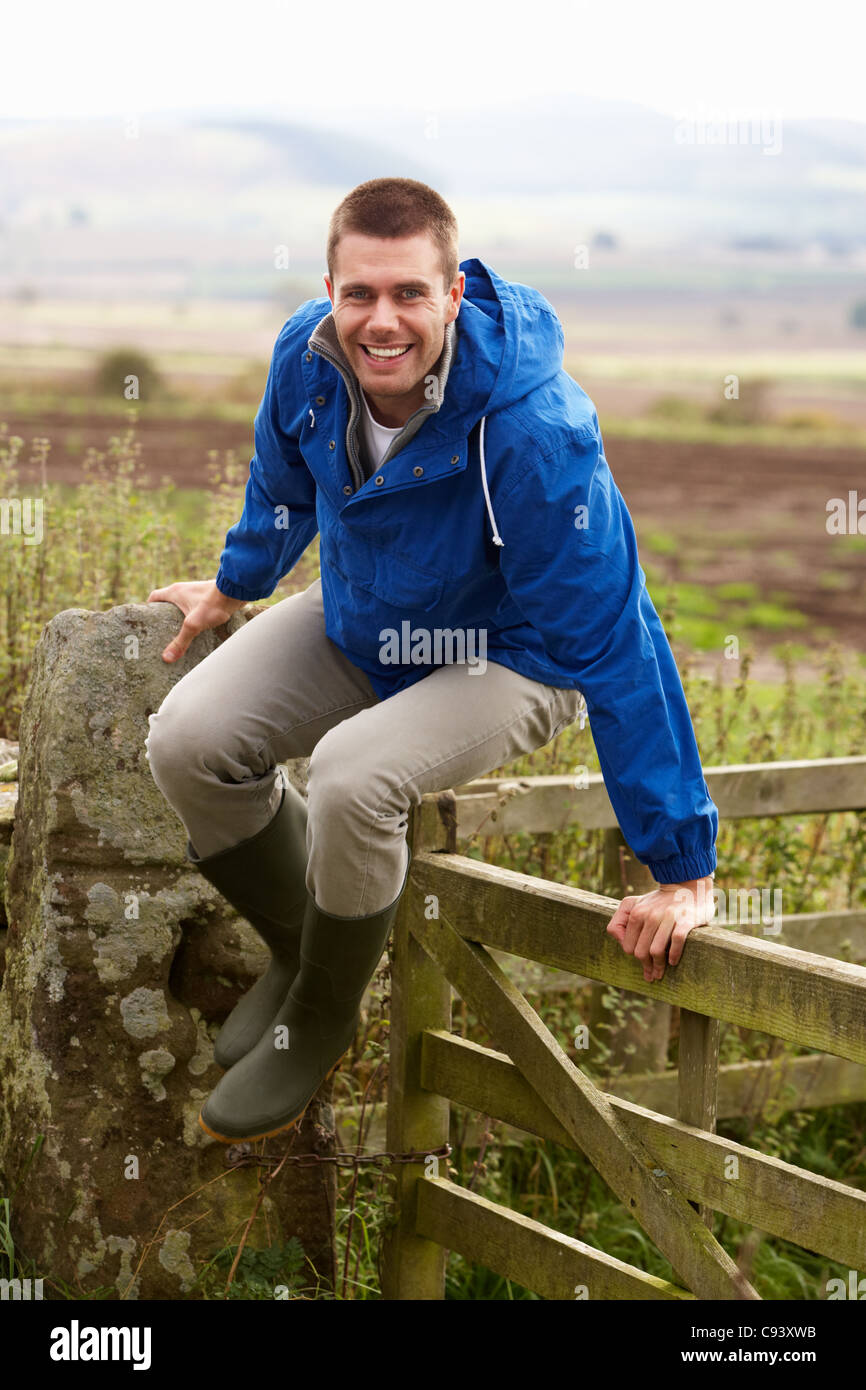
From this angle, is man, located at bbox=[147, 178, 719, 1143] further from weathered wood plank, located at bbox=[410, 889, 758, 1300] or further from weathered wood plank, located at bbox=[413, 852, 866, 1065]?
weathered wood plank, located at bbox=[410, 889, 758, 1300]

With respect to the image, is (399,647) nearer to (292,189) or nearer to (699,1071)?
(699,1071)

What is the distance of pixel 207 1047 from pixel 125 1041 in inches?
7.4

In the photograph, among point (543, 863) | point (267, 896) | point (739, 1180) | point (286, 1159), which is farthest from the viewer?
point (543, 863)

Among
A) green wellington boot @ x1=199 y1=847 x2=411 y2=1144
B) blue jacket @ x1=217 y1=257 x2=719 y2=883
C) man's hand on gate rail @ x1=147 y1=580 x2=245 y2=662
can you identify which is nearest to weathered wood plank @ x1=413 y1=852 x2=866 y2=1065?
blue jacket @ x1=217 y1=257 x2=719 y2=883

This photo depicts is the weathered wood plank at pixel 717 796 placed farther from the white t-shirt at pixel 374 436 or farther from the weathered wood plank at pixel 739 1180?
the white t-shirt at pixel 374 436

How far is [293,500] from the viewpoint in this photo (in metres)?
3.24

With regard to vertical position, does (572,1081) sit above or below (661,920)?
below

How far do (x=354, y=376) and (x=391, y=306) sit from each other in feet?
0.65

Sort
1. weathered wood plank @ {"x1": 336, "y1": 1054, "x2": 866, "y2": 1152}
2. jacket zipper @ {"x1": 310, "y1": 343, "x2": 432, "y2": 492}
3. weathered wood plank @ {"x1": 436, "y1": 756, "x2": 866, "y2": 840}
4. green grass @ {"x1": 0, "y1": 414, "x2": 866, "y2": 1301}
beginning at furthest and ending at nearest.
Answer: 1. weathered wood plank @ {"x1": 336, "y1": 1054, "x2": 866, "y2": 1152}
2. weathered wood plank @ {"x1": 436, "y1": 756, "x2": 866, "y2": 840}
3. green grass @ {"x1": 0, "y1": 414, "x2": 866, "y2": 1301}
4. jacket zipper @ {"x1": 310, "y1": 343, "x2": 432, "y2": 492}

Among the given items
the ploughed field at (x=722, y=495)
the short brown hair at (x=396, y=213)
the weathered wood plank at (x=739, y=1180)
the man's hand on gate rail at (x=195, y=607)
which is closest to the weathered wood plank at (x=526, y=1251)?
the weathered wood plank at (x=739, y=1180)

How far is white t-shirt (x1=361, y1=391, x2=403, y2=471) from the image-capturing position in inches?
112

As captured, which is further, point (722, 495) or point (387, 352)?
point (722, 495)

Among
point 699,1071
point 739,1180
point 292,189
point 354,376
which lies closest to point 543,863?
point 699,1071

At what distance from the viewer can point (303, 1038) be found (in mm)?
2961
